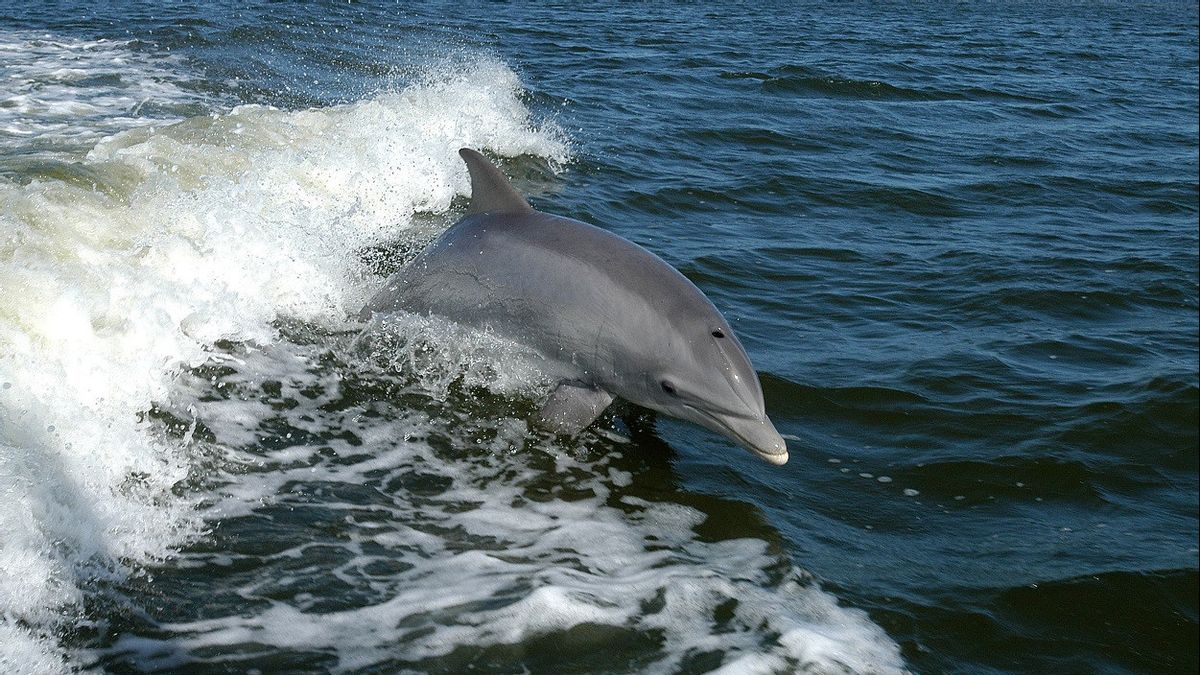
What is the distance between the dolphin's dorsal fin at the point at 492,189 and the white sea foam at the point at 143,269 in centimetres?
153

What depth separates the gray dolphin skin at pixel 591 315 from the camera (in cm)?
632

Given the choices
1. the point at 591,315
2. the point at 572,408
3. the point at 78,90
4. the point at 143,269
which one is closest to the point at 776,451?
the point at 572,408

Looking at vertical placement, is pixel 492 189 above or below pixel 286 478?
above

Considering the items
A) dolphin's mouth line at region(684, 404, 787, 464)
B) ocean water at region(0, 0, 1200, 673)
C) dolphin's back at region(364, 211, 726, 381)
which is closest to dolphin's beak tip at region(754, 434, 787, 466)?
dolphin's mouth line at region(684, 404, 787, 464)

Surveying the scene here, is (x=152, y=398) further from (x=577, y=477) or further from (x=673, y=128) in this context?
(x=673, y=128)

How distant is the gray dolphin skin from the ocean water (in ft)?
0.94

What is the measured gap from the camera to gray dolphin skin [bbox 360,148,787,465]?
6320mm

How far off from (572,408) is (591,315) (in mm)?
562

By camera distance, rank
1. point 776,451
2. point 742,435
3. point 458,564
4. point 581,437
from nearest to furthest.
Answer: point 458,564 < point 776,451 < point 742,435 < point 581,437

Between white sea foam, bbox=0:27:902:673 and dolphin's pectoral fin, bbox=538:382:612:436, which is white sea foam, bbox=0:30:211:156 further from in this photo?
dolphin's pectoral fin, bbox=538:382:612:436

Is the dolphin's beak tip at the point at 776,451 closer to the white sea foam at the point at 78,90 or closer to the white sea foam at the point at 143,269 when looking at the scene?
the white sea foam at the point at 143,269

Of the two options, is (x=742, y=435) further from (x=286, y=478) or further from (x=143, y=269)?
(x=143, y=269)

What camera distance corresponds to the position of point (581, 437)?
6.77 m

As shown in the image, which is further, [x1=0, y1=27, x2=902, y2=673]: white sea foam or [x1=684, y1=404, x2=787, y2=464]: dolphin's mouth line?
[x1=684, y1=404, x2=787, y2=464]: dolphin's mouth line
